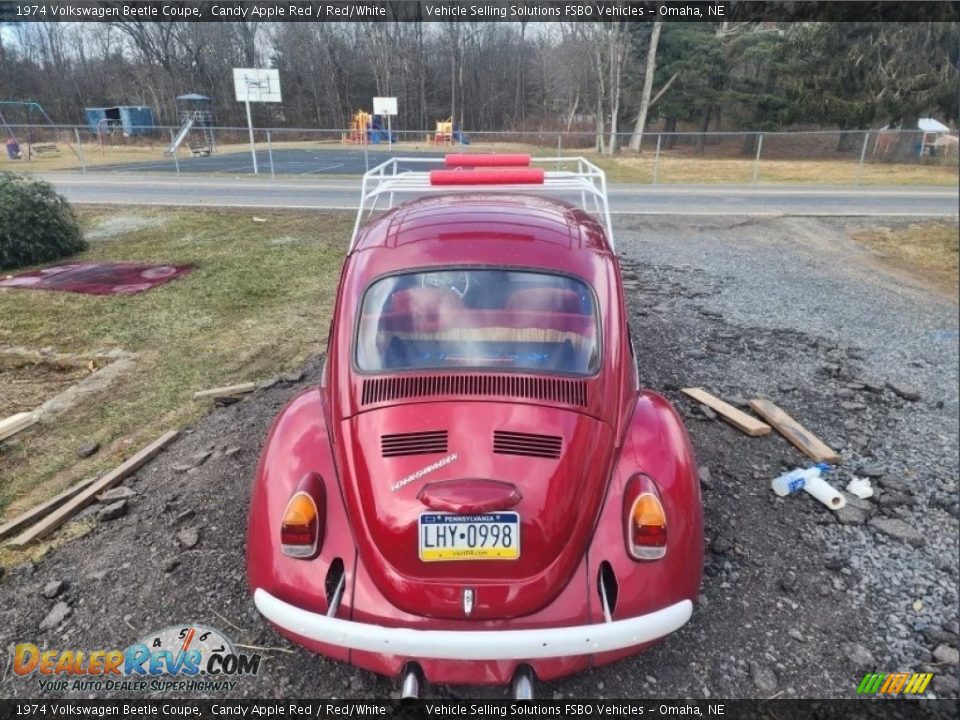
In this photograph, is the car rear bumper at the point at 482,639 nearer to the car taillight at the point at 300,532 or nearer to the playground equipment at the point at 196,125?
the car taillight at the point at 300,532

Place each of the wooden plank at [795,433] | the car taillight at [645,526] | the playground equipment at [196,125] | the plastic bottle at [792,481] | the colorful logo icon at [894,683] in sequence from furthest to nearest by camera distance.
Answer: the playground equipment at [196,125]
the wooden plank at [795,433]
the plastic bottle at [792,481]
the colorful logo icon at [894,683]
the car taillight at [645,526]

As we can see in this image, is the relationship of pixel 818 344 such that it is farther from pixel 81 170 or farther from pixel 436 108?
pixel 436 108

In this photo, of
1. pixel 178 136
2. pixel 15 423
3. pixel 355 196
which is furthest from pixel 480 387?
pixel 178 136

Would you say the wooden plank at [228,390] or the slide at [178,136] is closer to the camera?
the wooden plank at [228,390]

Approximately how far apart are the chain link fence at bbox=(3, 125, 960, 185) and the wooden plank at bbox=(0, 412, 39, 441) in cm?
780

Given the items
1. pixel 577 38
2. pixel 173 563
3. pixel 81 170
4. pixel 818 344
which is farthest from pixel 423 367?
pixel 577 38

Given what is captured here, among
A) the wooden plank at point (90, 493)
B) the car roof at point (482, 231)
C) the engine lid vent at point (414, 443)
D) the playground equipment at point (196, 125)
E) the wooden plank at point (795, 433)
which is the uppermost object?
the playground equipment at point (196, 125)

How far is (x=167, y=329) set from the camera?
6.11 metres

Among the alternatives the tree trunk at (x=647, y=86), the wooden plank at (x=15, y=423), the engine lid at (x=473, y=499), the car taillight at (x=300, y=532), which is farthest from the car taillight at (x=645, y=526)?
the tree trunk at (x=647, y=86)

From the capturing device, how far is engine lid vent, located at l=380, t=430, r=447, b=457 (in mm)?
2156

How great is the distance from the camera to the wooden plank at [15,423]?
156 inches

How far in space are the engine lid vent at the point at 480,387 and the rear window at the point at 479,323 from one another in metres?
0.08

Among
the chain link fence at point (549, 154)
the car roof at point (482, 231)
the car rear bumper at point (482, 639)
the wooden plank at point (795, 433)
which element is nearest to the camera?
the car rear bumper at point (482, 639)

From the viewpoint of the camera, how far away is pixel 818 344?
5457 millimetres
